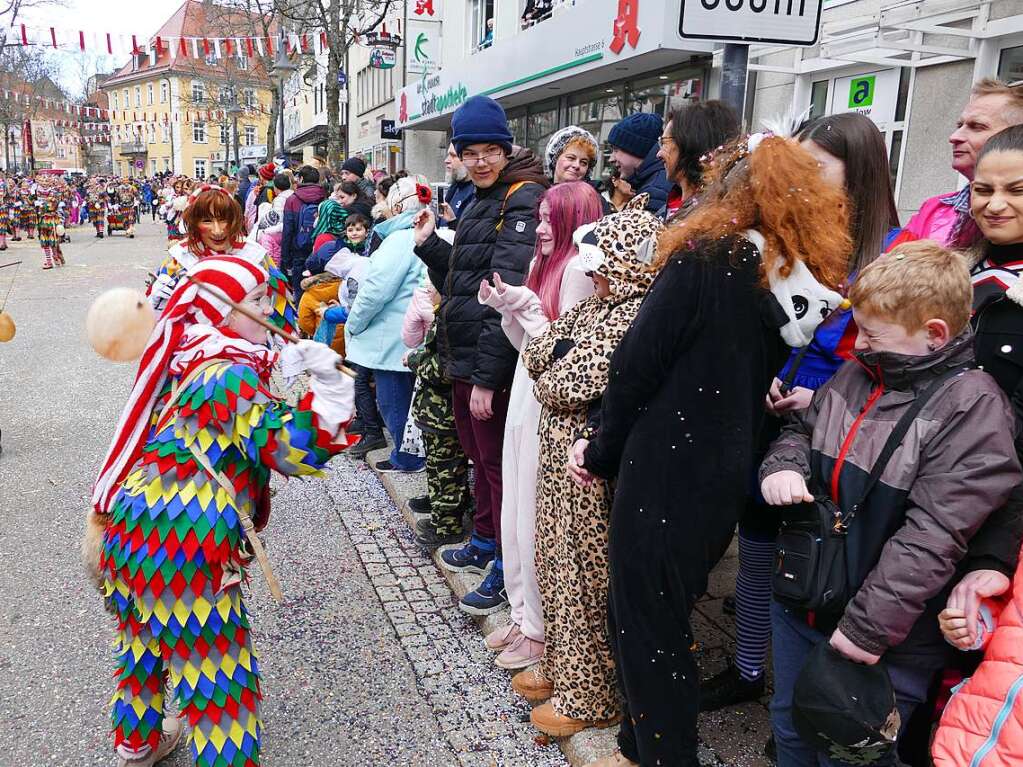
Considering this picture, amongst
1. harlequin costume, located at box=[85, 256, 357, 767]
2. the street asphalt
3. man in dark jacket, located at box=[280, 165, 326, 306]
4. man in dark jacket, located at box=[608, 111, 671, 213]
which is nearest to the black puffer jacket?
man in dark jacket, located at box=[608, 111, 671, 213]

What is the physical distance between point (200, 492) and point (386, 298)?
2853 mm

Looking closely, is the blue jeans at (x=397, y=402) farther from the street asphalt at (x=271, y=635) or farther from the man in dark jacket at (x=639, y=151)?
the man in dark jacket at (x=639, y=151)

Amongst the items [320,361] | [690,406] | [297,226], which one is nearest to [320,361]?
[320,361]

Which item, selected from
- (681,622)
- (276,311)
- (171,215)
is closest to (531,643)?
(681,622)

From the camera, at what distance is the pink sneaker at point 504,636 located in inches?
124

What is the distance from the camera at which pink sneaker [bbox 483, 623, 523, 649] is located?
315 cm

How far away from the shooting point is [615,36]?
10156 millimetres

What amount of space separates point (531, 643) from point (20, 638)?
219 cm

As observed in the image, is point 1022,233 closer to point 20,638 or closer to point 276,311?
point 276,311

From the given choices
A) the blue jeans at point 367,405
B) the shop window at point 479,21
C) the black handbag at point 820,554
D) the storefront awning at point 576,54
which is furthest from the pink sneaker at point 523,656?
the shop window at point 479,21

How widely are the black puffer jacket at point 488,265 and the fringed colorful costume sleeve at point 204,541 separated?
1234 mm

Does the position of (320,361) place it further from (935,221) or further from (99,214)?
(99,214)

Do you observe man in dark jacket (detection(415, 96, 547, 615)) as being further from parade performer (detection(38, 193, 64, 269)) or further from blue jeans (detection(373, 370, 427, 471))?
parade performer (detection(38, 193, 64, 269))

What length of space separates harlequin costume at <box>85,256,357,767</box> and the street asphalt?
1.92ft
